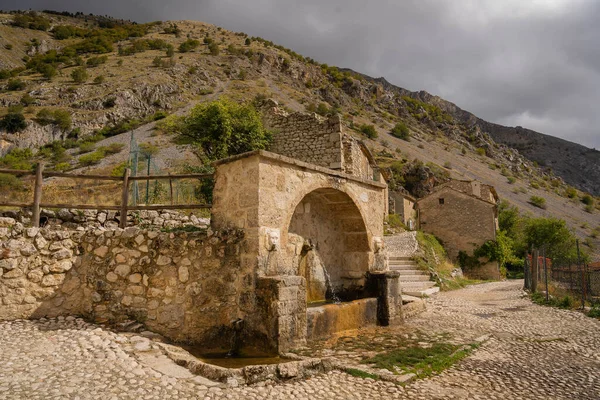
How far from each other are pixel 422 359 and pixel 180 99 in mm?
43237

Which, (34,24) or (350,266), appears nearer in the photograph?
(350,266)

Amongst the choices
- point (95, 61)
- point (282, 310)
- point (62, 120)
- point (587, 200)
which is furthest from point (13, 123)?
point (587, 200)

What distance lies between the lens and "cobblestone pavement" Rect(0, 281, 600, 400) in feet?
11.3

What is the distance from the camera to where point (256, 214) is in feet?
17.5

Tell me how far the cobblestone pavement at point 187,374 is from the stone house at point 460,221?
18.2 metres

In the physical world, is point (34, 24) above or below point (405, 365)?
above

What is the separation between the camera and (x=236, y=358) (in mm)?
4910

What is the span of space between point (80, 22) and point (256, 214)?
9905 centimetres

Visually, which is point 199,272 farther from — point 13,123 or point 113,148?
point 13,123

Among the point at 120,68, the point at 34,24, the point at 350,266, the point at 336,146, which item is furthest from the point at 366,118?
the point at 34,24

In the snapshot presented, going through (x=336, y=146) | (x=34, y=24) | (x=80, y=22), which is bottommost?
(x=336, y=146)

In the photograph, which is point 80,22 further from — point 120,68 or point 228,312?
point 228,312

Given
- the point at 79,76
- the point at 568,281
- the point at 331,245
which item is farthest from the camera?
the point at 79,76

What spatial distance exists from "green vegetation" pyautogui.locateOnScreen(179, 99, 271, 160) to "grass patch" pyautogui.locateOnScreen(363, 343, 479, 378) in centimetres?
1306
